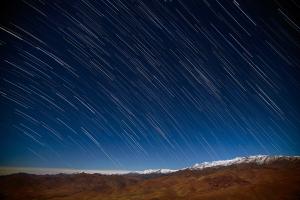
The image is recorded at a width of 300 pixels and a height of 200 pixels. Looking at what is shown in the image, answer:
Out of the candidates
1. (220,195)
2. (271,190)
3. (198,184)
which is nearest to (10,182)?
(198,184)

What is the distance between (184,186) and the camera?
2618 inches

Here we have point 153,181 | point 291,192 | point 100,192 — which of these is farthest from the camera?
point 153,181

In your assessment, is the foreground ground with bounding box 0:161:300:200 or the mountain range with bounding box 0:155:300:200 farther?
the mountain range with bounding box 0:155:300:200

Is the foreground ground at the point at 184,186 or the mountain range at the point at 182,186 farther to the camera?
the mountain range at the point at 182,186

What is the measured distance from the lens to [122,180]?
8944 cm

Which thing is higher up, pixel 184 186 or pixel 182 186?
pixel 182 186

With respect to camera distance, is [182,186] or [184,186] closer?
[184,186]

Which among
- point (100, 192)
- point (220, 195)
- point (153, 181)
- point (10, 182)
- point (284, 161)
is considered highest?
point (10, 182)

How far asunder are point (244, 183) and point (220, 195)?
992 centimetres

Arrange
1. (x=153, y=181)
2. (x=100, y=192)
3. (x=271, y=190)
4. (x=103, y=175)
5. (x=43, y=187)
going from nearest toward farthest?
A: (x=271, y=190) < (x=100, y=192) < (x=153, y=181) < (x=43, y=187) < (x=103, y=175)

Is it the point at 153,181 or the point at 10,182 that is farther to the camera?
the point at 10,182

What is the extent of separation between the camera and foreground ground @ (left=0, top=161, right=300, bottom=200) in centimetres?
4928

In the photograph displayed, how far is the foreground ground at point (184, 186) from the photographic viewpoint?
162 ft

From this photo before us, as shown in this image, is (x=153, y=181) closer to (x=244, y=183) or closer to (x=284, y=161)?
(x=244, y=183)
